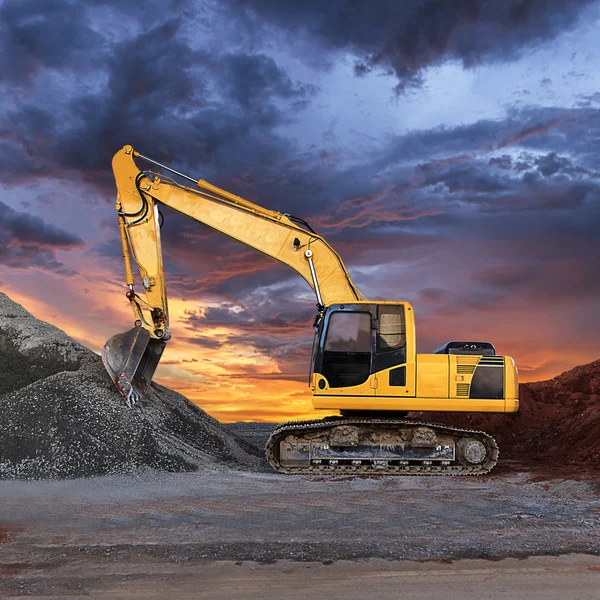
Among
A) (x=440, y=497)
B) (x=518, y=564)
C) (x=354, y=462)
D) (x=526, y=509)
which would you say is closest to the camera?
(x=518, y=564)

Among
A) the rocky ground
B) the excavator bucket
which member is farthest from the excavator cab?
the excavator bucket

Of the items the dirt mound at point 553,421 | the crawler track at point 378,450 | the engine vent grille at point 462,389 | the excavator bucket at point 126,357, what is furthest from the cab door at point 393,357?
the excavator bucket at point 126,357

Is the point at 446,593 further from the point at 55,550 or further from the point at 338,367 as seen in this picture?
the point at 338,367

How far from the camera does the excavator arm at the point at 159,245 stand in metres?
12.1

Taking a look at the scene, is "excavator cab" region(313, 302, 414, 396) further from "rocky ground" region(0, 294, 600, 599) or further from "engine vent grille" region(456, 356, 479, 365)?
"rocky ground" region(0, 294, 600, 599)

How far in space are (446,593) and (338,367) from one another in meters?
6.21

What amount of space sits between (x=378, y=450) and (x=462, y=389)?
1812 mm

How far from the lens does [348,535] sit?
660 cm

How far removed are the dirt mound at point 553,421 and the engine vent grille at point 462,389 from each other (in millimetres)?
3084

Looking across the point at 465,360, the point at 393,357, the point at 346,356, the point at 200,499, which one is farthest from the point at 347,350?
the point at 200,499

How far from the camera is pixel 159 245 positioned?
514 inches

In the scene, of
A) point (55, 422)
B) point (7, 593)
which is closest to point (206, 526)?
point (7, 593)

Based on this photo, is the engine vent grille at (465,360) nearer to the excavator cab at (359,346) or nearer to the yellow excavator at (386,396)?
the yellow excavator at (386,396)

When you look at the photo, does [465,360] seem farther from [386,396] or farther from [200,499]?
[200,499]
